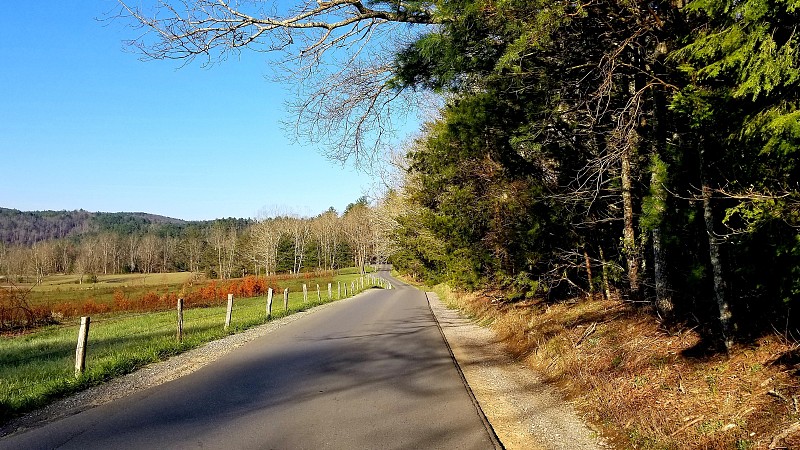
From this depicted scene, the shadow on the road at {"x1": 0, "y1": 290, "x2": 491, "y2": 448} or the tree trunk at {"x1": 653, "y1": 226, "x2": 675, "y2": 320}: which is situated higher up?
the tree trunk at {"x1": 653, "y1": 226, "x2": 675, "y2": 320}

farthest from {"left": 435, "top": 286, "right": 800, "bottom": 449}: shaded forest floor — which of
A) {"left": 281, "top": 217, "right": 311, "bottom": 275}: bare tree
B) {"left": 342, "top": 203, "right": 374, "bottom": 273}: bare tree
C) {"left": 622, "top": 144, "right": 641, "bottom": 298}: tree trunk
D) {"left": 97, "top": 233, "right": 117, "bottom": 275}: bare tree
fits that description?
{"left": 97, "top": 233, "right": 117, "bottom": 275}: bare tree

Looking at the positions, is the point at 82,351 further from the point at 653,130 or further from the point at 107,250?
the point at 107,250

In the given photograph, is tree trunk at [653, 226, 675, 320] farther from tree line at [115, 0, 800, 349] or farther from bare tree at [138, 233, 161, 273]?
bare tree at [138, 233, 161, 273]

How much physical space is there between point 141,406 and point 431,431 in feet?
12.6

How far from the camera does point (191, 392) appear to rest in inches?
307

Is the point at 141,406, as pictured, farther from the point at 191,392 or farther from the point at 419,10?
the point at 419,10

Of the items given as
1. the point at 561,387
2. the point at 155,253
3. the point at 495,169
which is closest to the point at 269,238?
the point at 155,253

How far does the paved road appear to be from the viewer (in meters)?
5.50

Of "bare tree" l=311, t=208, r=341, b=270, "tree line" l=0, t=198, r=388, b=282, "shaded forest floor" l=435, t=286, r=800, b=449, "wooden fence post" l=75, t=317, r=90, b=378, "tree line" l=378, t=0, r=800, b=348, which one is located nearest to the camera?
"shaded forest floor" l=435, t=286, r=800, b=449

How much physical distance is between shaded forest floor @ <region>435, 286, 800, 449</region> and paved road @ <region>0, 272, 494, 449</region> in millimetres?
1463

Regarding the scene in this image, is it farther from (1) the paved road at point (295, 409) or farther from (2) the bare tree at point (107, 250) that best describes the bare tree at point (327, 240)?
(1) the paved road at point (295, 409)

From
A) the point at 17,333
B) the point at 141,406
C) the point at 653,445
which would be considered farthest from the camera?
the point at 17,333

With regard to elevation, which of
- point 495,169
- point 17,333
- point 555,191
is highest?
point 495,169

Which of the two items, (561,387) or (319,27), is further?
(319,27)
